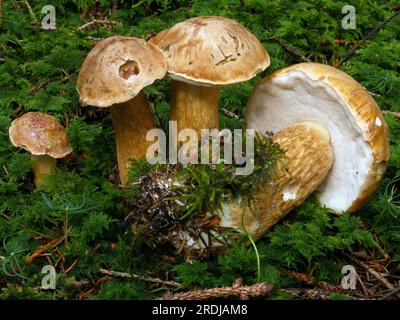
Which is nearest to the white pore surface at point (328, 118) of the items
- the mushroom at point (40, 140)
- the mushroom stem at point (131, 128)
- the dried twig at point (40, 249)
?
the mushroom stem at point (131, 128)

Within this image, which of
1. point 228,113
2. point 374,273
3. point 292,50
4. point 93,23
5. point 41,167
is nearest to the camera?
point 374,273

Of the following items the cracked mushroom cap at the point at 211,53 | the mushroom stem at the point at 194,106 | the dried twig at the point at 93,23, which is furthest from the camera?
the dried twig at the point at 93,23

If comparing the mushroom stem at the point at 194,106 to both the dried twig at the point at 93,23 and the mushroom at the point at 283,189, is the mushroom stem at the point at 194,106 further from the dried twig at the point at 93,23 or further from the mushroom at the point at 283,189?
the dried twig at the point at 93,23

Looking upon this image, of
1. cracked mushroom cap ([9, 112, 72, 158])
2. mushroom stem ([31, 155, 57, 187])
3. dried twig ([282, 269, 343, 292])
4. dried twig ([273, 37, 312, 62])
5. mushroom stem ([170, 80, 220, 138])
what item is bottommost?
dried twig ([282, 269, 343, 292])

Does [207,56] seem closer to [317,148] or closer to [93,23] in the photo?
[317,148]

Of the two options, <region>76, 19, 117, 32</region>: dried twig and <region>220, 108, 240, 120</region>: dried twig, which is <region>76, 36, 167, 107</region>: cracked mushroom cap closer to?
<region>220, 108, 240, 120</region>: dried twig

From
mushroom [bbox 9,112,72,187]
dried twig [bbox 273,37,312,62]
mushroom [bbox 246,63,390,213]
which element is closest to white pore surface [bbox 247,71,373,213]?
mushroom [bbox 246,63,390,213]


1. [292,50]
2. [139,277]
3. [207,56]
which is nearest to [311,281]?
[139,277]
